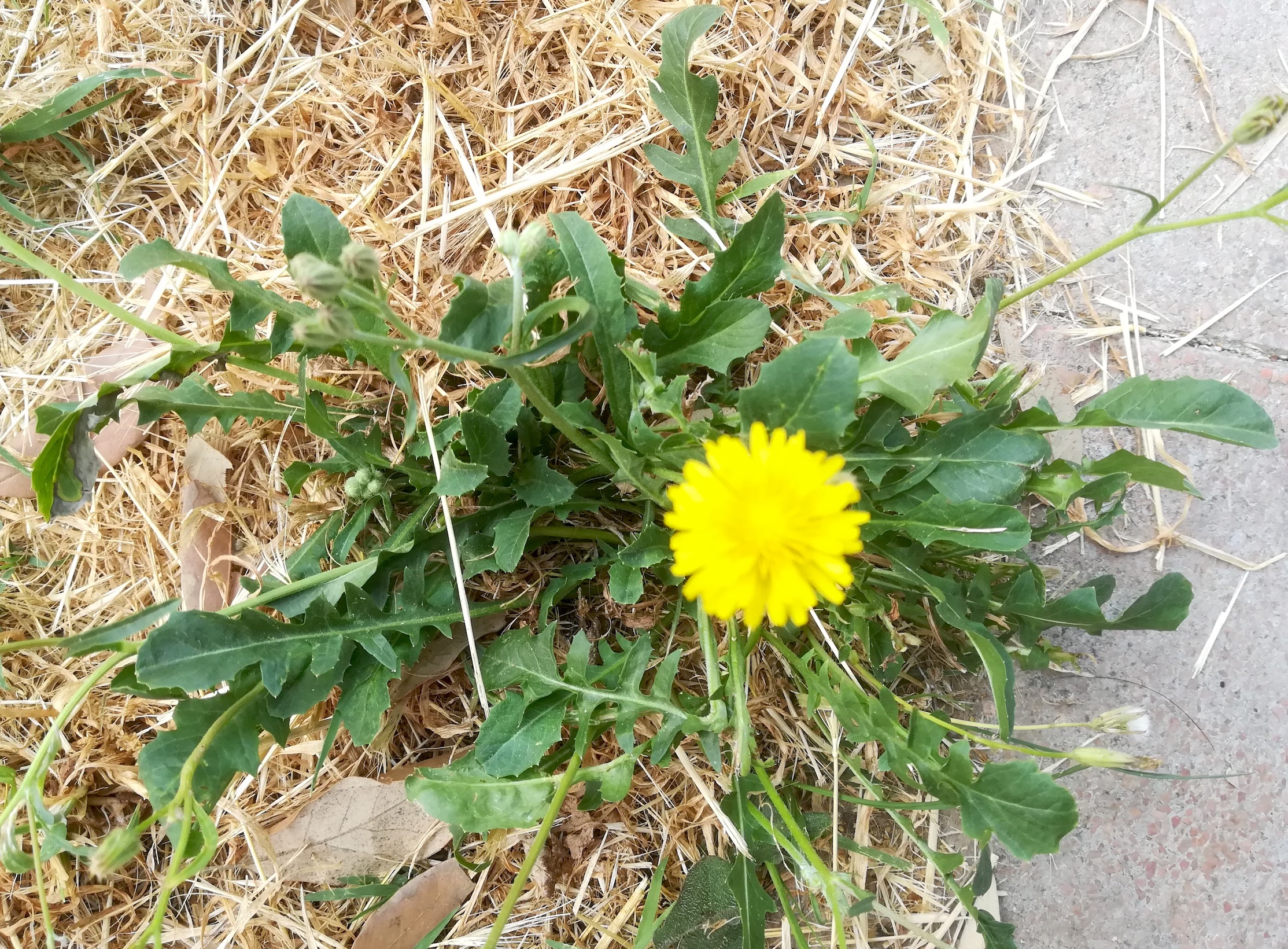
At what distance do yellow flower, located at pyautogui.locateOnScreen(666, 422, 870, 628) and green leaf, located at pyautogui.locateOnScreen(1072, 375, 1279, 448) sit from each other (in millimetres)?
708

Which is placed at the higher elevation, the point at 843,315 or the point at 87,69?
the point at 87,69

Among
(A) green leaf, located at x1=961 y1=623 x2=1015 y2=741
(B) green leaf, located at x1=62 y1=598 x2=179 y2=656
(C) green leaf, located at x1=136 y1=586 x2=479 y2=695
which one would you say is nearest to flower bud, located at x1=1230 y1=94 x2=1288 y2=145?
(A) green leaf, located at x1=961 y1=623 x2=1015 y2=741

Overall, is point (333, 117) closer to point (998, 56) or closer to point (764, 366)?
point (764, 366)

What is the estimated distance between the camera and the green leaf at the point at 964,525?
4.51 feet

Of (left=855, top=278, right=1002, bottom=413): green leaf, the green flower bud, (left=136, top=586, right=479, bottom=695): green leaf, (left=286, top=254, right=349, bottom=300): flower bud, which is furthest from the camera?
the green flower bud

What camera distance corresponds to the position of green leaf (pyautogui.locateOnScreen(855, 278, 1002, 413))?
1.34m

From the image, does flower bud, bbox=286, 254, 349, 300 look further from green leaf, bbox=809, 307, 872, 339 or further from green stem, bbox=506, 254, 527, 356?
green leaf, bbox=809, 307, 872, 339

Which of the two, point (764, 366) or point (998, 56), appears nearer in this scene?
point (764, 366)

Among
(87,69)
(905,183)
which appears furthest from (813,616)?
(87,69)

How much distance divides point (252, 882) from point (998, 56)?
8.78ft

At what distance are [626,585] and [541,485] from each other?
0.26 metres

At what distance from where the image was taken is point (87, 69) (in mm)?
2018

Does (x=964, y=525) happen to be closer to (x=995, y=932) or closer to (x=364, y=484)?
(x=995, y=932)

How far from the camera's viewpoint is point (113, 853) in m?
1.17
